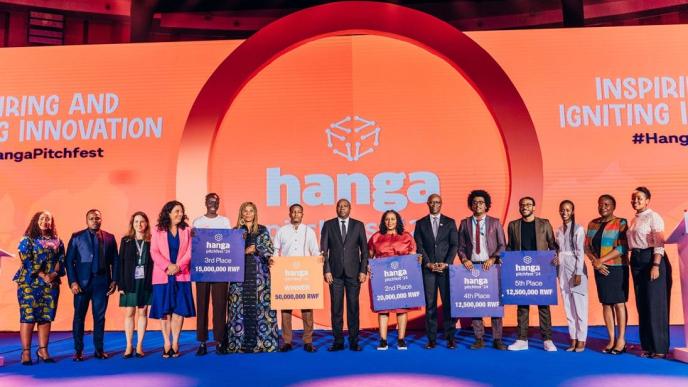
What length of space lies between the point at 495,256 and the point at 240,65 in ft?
12.7

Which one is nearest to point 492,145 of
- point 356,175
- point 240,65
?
point 356,175

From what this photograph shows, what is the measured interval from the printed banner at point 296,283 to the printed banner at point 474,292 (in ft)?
4.08

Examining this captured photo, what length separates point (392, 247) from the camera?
5.36 meters

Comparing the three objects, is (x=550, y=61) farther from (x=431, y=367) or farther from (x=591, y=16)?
(x=431, y=367)

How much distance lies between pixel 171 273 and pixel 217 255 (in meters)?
0.42

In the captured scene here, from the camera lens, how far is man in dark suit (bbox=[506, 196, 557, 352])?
206 inches

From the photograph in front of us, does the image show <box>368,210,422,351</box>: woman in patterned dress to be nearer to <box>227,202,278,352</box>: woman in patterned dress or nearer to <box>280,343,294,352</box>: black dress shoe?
<box>280,343,294,352</box>: black dress shoe

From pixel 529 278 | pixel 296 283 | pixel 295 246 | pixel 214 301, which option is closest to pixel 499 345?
pixel 529 278

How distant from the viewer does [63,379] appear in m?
4.25

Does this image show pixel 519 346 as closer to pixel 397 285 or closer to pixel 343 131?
pixel 397 285

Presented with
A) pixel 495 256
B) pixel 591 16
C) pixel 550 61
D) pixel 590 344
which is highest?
pixel 591 16

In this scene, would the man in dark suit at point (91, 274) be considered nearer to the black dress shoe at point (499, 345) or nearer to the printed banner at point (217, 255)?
the printed banner at point (217, 255)

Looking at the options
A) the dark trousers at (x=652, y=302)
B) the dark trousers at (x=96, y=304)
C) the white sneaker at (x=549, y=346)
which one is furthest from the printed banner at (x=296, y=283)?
the dark trousers at (x=652, y=302)

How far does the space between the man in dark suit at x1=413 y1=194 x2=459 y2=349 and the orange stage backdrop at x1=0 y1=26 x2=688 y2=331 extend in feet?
4.72
